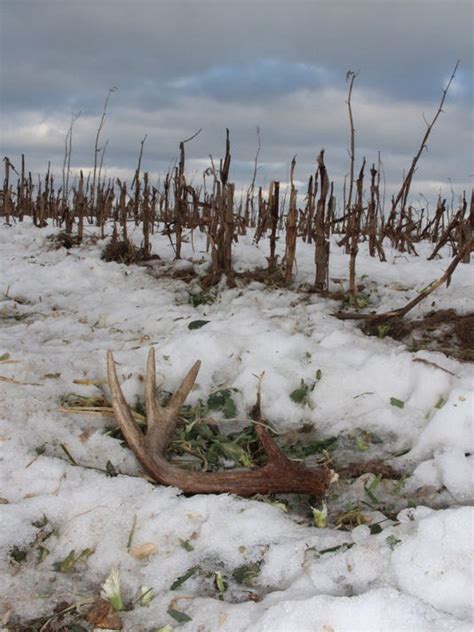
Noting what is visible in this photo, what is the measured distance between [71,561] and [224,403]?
107 cm

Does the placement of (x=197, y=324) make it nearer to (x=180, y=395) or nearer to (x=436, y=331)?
(x=180, y=395)

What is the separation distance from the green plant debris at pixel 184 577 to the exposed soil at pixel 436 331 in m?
1.65

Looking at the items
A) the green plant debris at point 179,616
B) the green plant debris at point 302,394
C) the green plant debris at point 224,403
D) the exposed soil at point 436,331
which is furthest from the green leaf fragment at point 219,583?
the exposed soil at point 436,331

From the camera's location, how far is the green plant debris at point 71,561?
1.77 meters

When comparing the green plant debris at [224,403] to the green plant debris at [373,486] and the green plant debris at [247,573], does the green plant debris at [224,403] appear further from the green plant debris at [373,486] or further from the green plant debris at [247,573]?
the green plant debris at [247,573]

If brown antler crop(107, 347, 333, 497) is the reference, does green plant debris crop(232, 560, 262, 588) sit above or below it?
below

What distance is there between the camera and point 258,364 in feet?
9.52

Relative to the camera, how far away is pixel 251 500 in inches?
77.7

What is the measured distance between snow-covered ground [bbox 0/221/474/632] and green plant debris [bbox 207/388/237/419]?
44 mm

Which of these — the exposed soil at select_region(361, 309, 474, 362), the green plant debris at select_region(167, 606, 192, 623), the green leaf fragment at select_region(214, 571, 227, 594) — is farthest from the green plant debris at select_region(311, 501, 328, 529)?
the exposed soil at select_region(361, 309, 474, 362)

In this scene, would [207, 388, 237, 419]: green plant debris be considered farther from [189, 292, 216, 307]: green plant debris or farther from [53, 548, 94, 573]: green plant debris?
[189, 292, 216, 307]: green plant debris

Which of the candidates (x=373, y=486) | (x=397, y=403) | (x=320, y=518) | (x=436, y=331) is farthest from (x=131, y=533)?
(x=436, y=331)

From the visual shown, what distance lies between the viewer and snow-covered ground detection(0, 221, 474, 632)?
1542 mm

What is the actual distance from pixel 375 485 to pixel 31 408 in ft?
4.64
